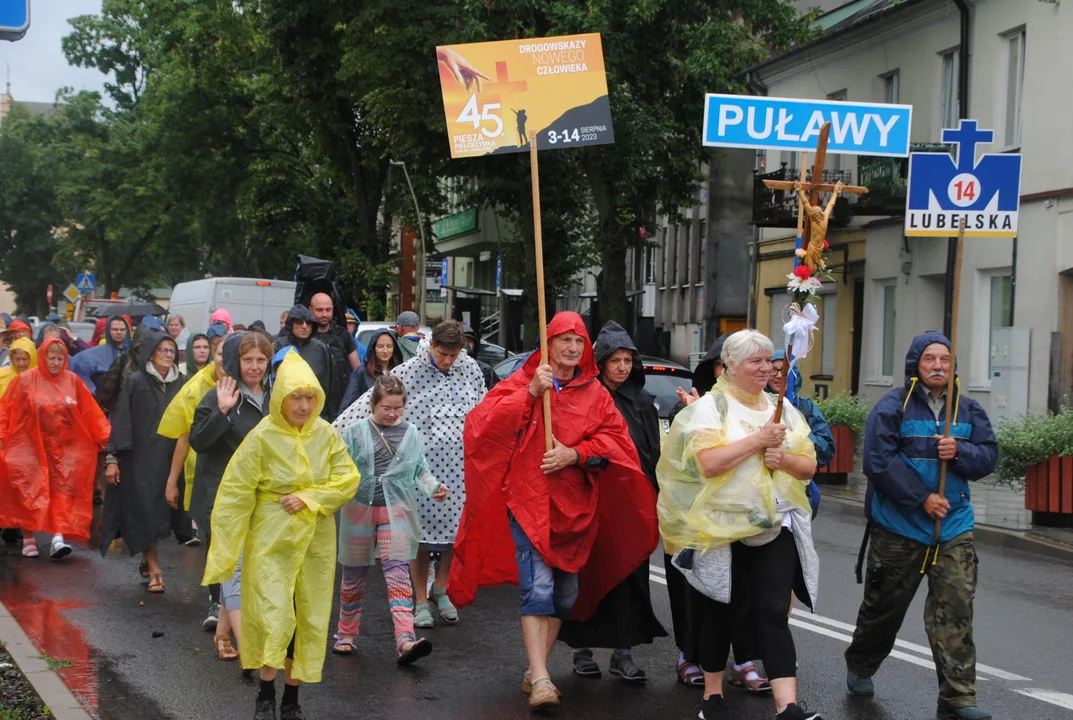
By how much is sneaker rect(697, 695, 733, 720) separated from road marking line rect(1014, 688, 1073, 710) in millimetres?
1835

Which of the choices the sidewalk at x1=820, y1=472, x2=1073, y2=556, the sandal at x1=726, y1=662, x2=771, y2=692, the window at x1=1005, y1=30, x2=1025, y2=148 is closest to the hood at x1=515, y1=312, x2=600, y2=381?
the sandal at x1=726, y1=662, x2=771, y2=692

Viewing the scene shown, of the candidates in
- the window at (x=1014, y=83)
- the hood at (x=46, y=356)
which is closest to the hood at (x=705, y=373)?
the hood at (x=46, y=356)

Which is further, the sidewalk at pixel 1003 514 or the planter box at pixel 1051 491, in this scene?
the planter box at pixel 1051 491

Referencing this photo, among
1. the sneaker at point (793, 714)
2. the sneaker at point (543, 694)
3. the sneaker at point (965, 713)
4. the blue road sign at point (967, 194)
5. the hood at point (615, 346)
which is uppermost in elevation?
the blue road sign at point (967, 194)

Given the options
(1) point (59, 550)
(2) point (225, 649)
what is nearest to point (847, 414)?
(1) point (59, 550)

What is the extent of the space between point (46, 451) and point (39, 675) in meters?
4.59

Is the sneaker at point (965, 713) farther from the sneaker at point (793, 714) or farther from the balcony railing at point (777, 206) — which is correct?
the balcony railing at point (777, 206)

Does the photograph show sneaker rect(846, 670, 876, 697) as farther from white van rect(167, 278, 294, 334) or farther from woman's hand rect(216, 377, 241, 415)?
white van rect(167, 278, 294, 334)

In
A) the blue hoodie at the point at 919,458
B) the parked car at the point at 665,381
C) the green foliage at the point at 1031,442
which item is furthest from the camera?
the parked car at the point at 665,381

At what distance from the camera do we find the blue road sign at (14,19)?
5.10m

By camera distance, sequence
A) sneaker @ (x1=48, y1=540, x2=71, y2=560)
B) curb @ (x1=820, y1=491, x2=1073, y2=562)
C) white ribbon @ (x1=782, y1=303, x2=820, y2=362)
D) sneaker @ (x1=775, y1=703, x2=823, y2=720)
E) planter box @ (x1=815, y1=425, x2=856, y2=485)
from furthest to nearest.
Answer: planter box @ (x1=815, y1=425, x2=856, y2=485), curb @ (x1=820, y1=491, x2=1073, y2=562), sneaker @ (x1=48, y1=540, x2=71, y2=560), white ribbon @ (x1=782, y1=303, x2=820, y2=362), sneaker @ (x1=775, y1=703, x2=823, y2=720)

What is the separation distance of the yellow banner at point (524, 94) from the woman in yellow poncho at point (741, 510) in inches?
97.7

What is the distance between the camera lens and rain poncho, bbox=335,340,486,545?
8.80 metres

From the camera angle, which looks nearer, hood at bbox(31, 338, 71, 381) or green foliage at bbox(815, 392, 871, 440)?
hood at bbox(31, 338, 71, 381)
